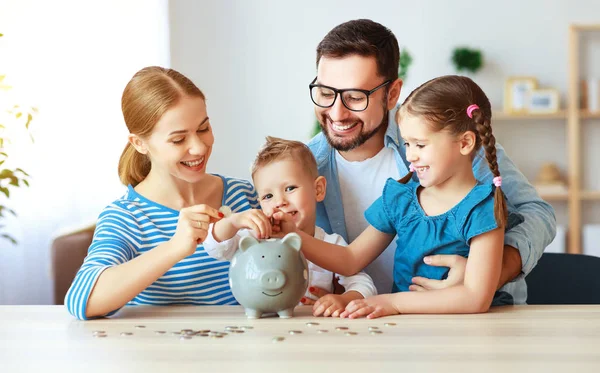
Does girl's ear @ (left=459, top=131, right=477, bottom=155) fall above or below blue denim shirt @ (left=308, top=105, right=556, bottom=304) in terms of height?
above

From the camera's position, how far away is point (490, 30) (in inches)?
218

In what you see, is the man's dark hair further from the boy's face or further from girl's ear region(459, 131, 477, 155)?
girl's ear region(459, 131, 477, 155)

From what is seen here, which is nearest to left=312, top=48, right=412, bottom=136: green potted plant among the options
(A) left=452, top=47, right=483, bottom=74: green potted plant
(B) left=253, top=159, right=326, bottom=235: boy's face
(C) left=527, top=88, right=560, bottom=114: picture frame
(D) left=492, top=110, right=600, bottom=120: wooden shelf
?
(A) left=452, top=47, right=483, bottom=74: green potted plant

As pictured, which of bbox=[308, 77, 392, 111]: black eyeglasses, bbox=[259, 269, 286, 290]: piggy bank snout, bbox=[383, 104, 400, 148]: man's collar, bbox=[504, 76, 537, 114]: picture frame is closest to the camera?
bbox=[259, 269, 286, 290]: piggy bank snout

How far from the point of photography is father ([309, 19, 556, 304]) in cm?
192

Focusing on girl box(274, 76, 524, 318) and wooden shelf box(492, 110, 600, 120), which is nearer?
girl box(274, 76, 524, 318)

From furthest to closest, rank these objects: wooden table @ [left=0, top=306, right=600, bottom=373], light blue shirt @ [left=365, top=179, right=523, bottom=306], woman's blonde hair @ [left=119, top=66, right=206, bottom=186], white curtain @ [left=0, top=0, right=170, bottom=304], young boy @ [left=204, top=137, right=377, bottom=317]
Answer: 1. white curtain @ [left=0, top=0, right=170, bottom=304]
2. young boy @ [left=204, top=137, right=377, bottom=317]
3. woman's blonde hair @ [left=119, top=66, right=206, bottom=186]
4. light blue shirt @ [left=365, top=179, right=523, bottom=306]
5. wooden table @ [left=0, top=306, right=600, bottom=373]

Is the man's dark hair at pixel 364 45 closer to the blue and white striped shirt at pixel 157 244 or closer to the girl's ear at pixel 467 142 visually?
the girl's ear at pixel 467 142

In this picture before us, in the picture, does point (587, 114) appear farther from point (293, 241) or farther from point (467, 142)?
point (293, 241)

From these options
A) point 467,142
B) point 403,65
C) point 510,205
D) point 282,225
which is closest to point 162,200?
point 282,225

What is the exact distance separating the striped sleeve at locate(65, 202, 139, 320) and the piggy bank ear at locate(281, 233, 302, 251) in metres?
0.37

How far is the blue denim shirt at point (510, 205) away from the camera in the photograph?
1673 mm

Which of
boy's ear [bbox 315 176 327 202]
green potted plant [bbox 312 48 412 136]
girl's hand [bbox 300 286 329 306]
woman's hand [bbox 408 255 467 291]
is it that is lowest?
girl's hand [bbox 300 286 329 306]

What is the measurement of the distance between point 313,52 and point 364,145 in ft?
11.6
